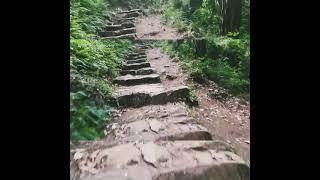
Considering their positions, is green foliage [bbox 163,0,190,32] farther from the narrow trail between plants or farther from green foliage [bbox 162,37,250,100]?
green foliage [bbox 162,37,250,100]

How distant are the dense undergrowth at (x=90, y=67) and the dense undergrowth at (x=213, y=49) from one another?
59 cm

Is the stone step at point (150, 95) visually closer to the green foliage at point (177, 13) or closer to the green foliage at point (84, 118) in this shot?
the green foliage at point (84, 118)

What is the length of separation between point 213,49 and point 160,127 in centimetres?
99

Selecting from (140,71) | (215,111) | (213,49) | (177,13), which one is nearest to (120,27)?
(140,71)

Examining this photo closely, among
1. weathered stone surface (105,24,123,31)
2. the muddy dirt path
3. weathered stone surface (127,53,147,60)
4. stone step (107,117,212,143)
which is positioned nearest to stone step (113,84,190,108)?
the muddy dirt path

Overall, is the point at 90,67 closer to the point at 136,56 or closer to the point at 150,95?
the point at 136,56

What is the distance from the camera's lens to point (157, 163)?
2.35 meters

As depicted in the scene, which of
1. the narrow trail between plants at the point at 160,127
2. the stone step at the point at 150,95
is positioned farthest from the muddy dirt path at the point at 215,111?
the stone step at the point at 150,95

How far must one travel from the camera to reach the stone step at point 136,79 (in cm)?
305

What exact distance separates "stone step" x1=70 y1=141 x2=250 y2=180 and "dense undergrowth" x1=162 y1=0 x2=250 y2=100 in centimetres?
76

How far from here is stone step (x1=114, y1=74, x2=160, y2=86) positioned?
10.00ft
